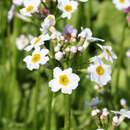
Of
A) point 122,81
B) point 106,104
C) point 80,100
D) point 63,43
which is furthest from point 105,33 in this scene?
point 63,43

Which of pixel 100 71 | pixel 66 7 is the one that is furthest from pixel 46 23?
pixel 100 71

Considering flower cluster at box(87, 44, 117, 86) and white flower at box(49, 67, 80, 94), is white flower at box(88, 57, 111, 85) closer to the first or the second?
flower cluster at box(87, 44, 117, 86)

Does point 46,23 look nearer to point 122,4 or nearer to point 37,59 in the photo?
point 37,59

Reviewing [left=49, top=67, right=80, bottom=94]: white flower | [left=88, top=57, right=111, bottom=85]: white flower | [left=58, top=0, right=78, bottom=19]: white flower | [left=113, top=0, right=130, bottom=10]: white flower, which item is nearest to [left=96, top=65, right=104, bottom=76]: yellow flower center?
[left=88, top=57, right=111, bottom=85]: white flower

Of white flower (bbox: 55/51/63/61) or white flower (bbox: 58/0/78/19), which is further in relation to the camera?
white flower (bbox: 58/0/78/19)

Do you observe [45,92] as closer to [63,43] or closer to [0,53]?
[0,53]

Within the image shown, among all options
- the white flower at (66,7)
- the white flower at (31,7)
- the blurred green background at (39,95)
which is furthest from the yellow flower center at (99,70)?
the blurred green background at (39,95)

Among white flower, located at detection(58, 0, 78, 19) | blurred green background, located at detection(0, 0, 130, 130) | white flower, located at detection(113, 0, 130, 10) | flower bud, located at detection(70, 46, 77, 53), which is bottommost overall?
blurred green background, located at detection(0, 0, 130, 130)

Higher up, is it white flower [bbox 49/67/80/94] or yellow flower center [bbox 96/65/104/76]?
yellow flower center [bbox 96/65/104/76]
